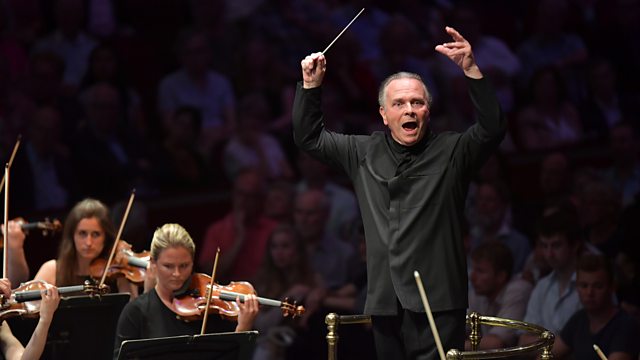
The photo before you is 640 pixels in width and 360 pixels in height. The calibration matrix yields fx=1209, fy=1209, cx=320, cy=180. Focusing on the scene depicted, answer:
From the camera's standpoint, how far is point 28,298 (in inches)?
185

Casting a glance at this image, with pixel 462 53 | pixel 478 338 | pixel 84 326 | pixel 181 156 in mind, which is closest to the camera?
pixel 462 53

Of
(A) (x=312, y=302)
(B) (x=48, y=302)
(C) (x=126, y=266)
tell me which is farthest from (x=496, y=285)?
(B) (x=48, y=302)

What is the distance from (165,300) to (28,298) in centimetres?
54

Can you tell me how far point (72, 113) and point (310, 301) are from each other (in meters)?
1.95

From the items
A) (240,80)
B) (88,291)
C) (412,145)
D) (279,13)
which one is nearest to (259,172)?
(240,80)

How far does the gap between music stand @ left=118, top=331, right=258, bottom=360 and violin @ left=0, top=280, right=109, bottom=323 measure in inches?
36.0

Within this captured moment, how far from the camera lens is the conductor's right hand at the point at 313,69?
12.1 ft

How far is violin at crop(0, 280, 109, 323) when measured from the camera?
4.70m

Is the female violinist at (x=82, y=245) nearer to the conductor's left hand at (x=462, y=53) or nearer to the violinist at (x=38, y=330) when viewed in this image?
the violinist at (x=38, y=330)

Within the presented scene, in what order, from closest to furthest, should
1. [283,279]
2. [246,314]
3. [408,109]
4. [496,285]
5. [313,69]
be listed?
1. [408,109]
2. [313,69]
3. [246,314]
4. [496,285]
5. [283,279]

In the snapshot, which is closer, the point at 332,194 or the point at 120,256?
the point at 120,256

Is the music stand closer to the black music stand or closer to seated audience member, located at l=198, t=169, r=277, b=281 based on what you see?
the black music stand

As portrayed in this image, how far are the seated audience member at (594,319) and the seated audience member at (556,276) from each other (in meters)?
0.25

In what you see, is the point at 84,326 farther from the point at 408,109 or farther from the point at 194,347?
the point at 408,109
